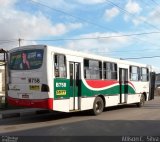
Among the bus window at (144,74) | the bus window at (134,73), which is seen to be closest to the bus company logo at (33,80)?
the bus window at (134,73)

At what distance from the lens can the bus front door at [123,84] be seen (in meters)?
20.5

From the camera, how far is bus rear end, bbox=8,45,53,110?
14.5 metres

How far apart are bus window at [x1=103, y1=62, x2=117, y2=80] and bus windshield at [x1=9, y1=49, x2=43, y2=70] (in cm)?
477

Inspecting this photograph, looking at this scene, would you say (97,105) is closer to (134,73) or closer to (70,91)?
(70,91)

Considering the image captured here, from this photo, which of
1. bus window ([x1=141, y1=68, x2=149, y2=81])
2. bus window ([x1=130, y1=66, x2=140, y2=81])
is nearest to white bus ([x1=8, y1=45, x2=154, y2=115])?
bus window ([x1=130, y1=66, x2=140, y2=81])

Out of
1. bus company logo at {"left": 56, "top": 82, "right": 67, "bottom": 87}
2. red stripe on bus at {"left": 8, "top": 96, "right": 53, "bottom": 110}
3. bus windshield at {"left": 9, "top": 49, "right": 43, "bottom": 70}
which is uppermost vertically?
bus windshield at {"left": 9, "top": 49, "right": 43, "bottom": 70}

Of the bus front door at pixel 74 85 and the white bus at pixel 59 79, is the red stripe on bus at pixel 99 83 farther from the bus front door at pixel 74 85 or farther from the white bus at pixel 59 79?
the bus front door at pixel 74 85

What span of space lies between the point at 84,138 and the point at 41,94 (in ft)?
31.1

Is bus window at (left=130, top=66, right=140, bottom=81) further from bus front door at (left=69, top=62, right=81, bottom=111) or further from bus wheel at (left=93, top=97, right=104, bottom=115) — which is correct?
bus front door at (left=69, top=62, right=81, bottom=111)

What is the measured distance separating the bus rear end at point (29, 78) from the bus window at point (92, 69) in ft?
9.18

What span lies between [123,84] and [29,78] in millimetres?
7281

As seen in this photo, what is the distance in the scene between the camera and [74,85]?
632 inches

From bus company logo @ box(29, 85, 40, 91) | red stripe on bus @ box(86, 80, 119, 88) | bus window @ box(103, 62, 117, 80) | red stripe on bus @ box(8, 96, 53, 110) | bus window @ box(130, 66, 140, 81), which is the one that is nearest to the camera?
red stripe on bus @ box(8, 96, 53, 110)

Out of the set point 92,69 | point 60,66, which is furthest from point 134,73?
point 60,66
